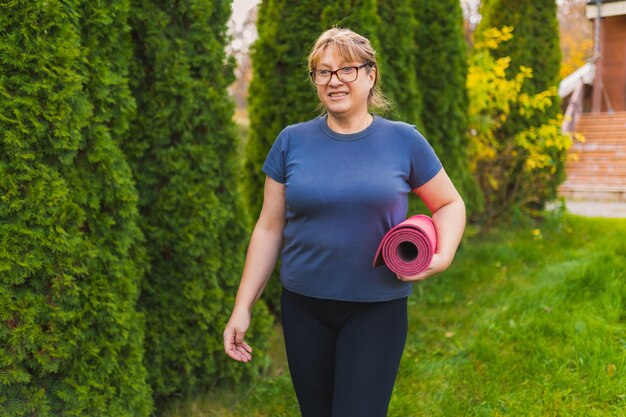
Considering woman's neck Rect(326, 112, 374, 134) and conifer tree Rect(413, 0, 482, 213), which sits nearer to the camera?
woman's neck Rect(326, 112, 374, 134)

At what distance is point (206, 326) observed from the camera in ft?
11.4

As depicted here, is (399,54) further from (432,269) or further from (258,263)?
(432,269)

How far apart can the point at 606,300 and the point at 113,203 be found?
11.1 feet

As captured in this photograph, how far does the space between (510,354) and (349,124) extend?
237 cm

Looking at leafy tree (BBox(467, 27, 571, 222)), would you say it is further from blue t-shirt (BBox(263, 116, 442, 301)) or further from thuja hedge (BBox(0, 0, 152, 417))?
blue t-shirt (BBox(263, 116, 442, 301))

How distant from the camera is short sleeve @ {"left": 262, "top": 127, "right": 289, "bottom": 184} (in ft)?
7.23

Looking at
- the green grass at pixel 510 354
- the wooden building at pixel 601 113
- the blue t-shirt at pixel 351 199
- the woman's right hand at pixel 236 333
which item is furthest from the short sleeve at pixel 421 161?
the wooden building at pixel 601 113

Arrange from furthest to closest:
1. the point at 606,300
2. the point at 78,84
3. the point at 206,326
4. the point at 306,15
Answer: the point at 306,15 < the point at 606,300 < the point at 206,326 < the point at 78,84

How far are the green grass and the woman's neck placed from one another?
1905 millimetres

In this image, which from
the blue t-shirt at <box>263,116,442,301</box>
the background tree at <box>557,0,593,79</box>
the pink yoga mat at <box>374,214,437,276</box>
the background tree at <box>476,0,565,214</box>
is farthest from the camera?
the background tree at <box>557,0,593,79</box>

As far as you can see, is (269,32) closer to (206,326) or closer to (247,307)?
(206,326)

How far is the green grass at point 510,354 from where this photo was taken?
3324 millimetres

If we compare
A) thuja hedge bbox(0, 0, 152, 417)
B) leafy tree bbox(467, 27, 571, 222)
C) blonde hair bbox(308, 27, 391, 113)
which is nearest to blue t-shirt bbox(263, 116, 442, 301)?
blonde hair bbox(308, 27, 391, 113)

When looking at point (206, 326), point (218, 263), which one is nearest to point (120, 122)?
point (218, 263)
